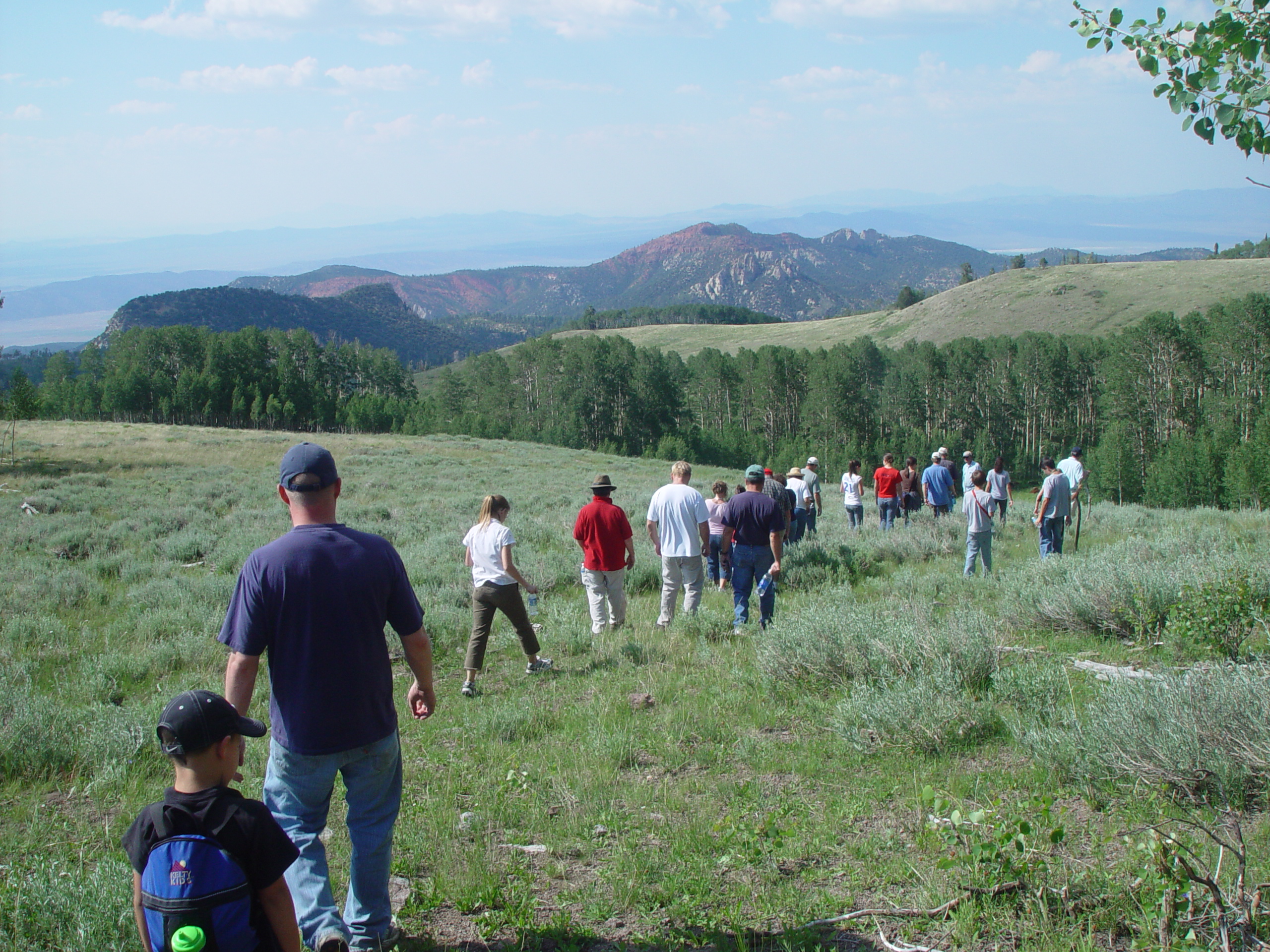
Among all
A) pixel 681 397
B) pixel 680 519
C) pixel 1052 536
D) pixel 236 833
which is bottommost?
pixel 1052 536

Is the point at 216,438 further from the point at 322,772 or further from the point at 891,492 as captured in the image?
the point at 322,772

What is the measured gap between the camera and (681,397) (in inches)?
3371

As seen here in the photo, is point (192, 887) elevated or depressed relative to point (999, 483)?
elevated

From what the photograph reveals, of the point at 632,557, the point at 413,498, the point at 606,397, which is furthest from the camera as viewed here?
the point at 606,397

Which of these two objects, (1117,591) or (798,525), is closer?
(1117,591)

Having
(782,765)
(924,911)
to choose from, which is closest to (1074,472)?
(782,765)

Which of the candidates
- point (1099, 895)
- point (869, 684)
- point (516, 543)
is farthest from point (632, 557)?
point (516, 543)

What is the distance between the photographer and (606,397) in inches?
3268

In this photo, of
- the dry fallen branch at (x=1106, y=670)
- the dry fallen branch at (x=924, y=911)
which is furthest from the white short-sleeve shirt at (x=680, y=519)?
the dry fallen branch at (x=924, y=911)

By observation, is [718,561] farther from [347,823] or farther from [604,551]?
[347,823]

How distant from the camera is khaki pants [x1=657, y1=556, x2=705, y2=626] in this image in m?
8.53

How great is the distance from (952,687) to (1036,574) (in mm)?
4346

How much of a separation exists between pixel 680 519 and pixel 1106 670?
412 centimetres

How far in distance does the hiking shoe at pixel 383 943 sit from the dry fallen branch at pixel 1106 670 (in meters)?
4.24
